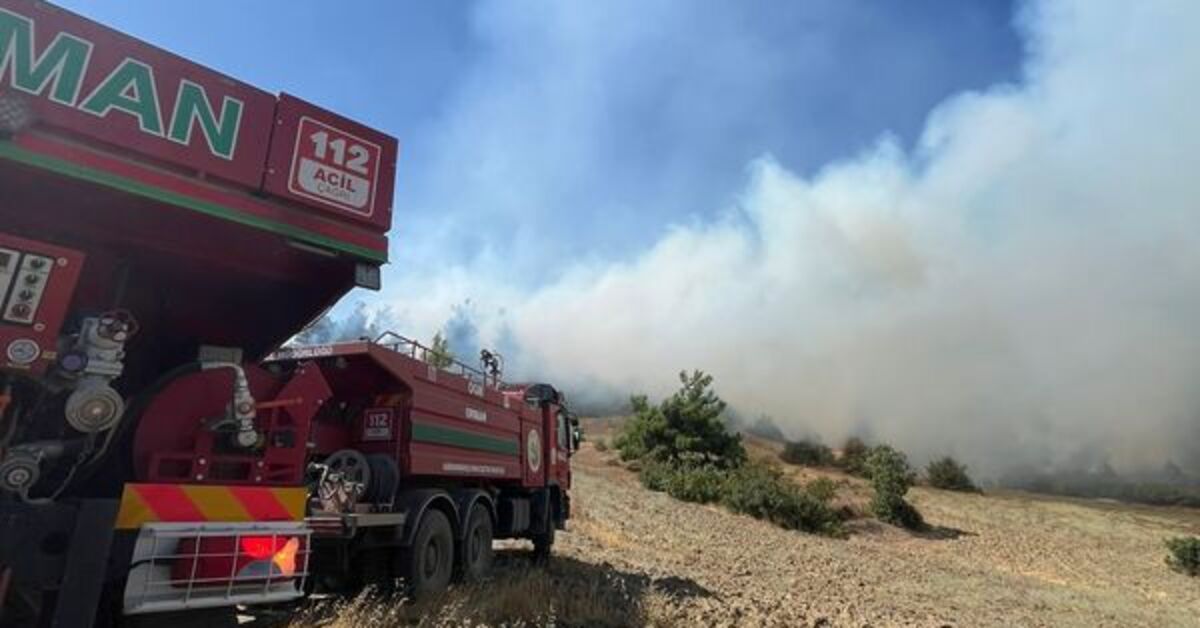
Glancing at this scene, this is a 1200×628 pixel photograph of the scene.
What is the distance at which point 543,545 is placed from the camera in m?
13.0

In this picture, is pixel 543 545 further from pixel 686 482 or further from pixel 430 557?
pixel 686 482

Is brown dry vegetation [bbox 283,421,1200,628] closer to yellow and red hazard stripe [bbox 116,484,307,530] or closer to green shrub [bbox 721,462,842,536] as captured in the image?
green shrub [bbox 721,462,842,536]

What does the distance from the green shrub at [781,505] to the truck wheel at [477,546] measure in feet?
69.0

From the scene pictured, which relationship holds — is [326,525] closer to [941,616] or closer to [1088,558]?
[941,616]

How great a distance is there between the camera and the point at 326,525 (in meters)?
7.36

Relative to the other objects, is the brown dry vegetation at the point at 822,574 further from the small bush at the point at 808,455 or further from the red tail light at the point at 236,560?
the small bush at the point at 808,455

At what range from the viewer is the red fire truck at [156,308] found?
397cm

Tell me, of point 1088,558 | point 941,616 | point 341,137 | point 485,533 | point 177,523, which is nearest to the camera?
point 177,523

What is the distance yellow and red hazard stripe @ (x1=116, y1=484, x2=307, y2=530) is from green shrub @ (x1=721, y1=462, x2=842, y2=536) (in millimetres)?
26384

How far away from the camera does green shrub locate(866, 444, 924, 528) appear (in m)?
33.0

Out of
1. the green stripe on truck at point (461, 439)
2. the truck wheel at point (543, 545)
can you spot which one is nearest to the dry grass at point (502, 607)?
the green stripe on truck at point (461, 439)

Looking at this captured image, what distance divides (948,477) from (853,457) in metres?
6.47

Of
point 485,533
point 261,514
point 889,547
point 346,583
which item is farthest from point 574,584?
point 889,547

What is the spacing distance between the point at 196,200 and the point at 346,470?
4.03 metres
